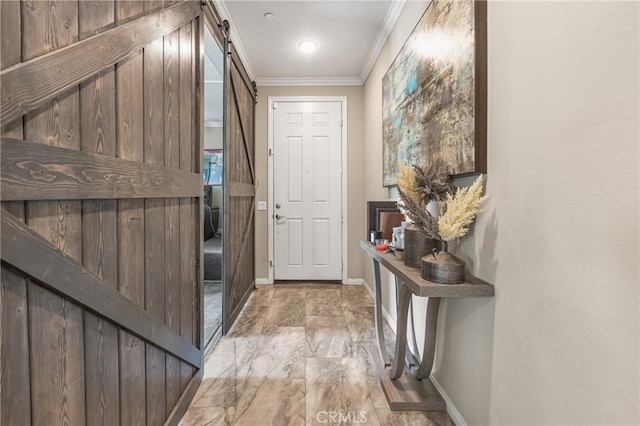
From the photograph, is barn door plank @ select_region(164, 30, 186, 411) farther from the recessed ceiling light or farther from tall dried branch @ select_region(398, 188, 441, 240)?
the recessed ceiling light

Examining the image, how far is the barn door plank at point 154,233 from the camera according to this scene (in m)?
1.25

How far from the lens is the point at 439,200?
1459mm

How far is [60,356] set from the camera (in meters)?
0.82

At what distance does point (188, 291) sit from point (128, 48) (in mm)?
1193

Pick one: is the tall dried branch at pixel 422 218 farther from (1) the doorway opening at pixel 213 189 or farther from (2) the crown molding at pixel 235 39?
(2) the crown molding at pixel 235 39

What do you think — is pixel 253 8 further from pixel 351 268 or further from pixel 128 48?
pixel 351 268

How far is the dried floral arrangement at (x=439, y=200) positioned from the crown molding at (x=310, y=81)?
2.62 meters

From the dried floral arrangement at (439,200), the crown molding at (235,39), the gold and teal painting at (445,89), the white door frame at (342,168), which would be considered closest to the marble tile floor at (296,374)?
the white door frame at (342,168)

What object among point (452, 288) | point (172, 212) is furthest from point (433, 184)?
point (172, 212)

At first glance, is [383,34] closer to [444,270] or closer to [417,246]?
[417,246]

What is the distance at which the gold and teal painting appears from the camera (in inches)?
49.2

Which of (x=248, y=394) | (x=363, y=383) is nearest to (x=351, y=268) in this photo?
(x=363, y=383)

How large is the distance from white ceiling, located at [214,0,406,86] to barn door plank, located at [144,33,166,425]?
1.42m

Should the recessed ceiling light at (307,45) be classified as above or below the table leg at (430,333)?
above
